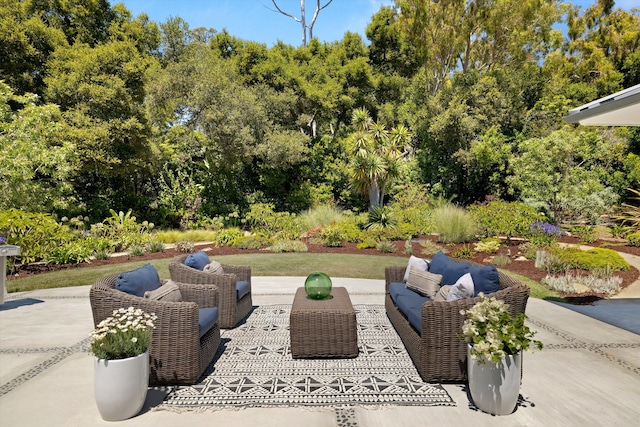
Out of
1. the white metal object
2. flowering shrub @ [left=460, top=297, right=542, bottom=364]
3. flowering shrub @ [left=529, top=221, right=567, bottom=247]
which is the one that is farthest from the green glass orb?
flowering shrub @ [left=529, top=221, right=567, bottom=247]

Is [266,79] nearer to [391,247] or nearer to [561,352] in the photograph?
[391,247]

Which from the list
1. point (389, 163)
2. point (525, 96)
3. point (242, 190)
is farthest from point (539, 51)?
point (242, 190)

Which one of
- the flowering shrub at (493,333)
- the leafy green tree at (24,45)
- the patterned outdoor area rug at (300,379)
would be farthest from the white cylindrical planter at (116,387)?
the leafy green tree at (24,45)

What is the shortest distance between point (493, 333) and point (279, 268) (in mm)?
5913

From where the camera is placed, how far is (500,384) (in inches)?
99.2

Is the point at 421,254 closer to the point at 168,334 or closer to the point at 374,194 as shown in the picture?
the point at 374,194

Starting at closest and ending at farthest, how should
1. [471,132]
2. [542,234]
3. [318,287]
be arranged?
[318,287] → [542,234] → [471,132]

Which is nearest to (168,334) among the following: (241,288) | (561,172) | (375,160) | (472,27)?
(241,288)

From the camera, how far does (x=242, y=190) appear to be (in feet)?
54.8

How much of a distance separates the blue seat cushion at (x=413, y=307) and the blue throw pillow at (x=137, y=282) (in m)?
2.39

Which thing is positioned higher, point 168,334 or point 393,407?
point 168,334

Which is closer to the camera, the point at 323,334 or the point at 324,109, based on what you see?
the point at 323,334

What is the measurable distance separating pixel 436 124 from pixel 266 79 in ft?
23.3

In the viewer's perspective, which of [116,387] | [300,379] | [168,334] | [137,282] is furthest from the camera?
[137,282]
